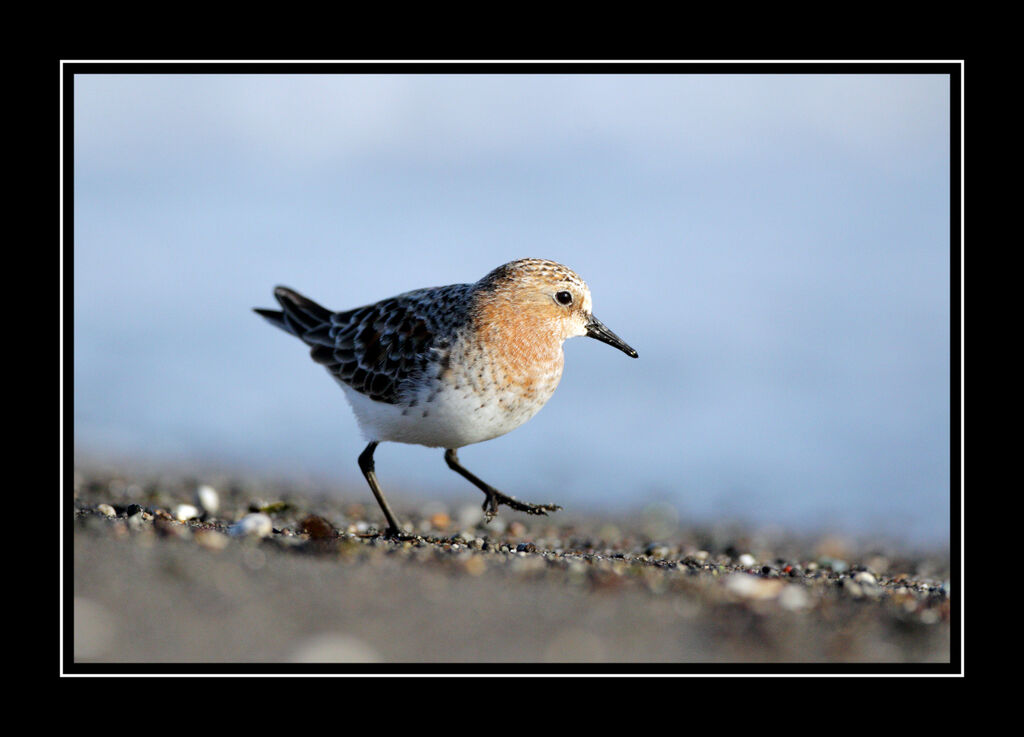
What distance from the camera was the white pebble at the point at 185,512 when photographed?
5522mm

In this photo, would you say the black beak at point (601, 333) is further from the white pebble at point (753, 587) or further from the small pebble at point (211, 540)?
the small pebble at point (211, 540)

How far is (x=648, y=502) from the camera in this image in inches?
343

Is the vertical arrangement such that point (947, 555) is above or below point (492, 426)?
below

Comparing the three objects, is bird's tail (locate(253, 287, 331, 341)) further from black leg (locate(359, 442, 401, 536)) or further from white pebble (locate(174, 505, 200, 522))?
white pebble (locate(174, 505, 200, 522))

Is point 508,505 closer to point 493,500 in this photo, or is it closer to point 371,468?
point 493,500

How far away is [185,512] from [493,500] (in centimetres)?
190

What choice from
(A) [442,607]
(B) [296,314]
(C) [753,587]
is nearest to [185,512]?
(B) [296,314]

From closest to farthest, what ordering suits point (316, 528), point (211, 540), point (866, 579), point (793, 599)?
point (793, 599)
point (211, 540)
point (316, 528)
point (866, 579)

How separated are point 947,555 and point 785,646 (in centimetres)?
407

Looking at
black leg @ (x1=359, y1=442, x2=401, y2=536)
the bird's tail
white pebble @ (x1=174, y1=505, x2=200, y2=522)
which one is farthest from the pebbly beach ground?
the bird's tail

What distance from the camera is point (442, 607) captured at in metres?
3.62

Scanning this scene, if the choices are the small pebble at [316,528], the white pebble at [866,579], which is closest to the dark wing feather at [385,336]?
the small pebble at [316,528]
